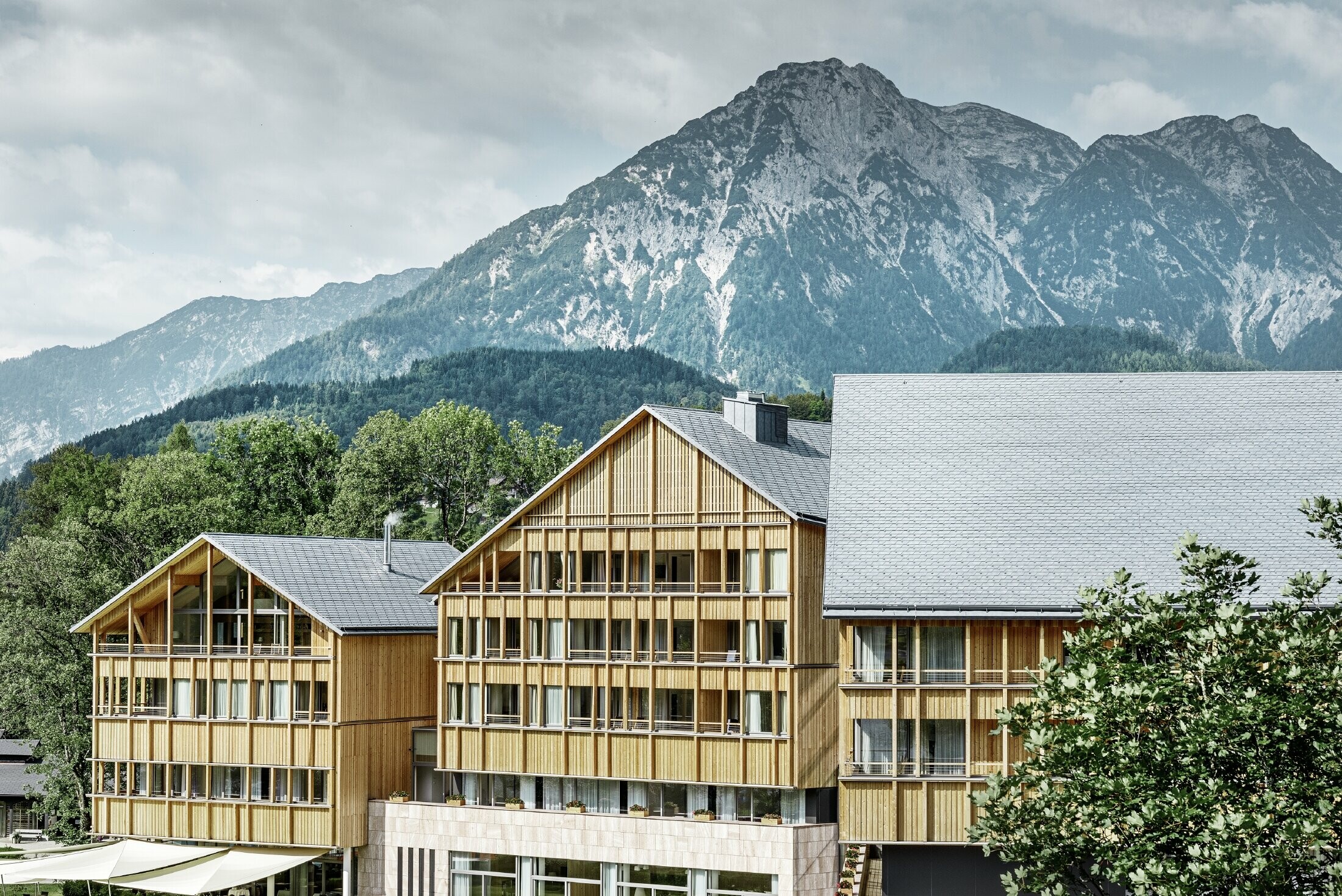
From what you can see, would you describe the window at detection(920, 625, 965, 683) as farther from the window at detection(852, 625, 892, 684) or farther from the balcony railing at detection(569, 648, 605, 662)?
the balcony railing at detection(569, 648, 605, 662)

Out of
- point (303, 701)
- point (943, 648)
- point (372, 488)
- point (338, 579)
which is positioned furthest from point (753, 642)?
point (372, 488)

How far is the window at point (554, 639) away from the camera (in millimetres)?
49594

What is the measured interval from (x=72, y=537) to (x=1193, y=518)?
50.7 metres

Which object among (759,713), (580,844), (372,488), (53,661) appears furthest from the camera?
(372,488)

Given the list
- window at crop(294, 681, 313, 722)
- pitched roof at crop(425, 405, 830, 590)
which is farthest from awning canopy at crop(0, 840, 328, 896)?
pitched roof at crop(425, 405, 830, 590)

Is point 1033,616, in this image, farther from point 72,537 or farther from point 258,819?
point 72,537

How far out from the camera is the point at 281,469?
91312 mm

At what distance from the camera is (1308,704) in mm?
24812

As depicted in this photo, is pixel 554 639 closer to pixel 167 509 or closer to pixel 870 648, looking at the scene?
pixel 870 648

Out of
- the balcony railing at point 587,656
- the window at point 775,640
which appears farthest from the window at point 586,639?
the window at point 775,640

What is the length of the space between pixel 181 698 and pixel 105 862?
615 centimetres

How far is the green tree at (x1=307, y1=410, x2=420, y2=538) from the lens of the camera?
8438 cm

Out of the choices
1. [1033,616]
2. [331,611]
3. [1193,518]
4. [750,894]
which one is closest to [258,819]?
[331,611]

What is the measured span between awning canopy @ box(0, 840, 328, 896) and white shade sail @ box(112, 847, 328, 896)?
0.06 feet
